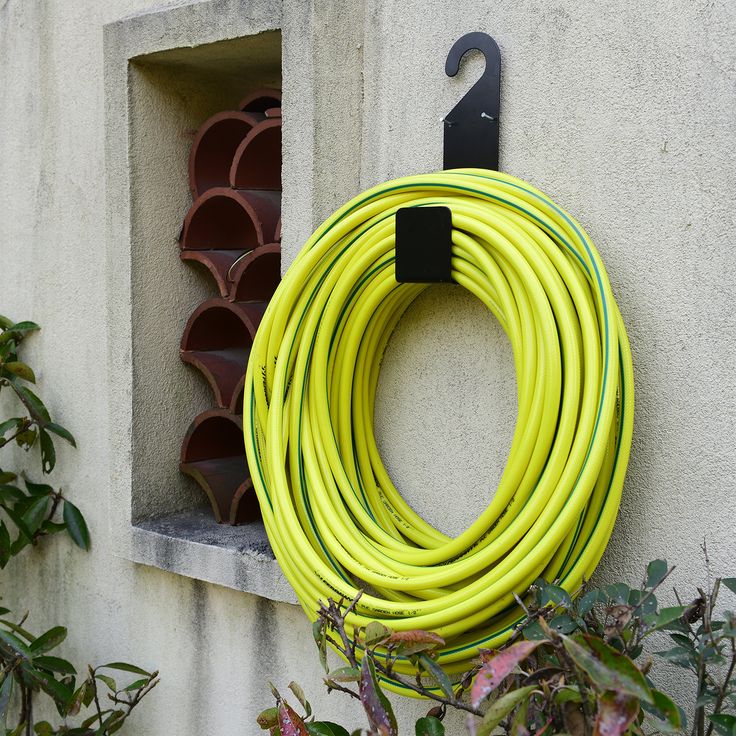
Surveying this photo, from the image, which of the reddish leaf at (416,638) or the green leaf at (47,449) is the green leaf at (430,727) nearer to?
the reddish leaf at (416,638)

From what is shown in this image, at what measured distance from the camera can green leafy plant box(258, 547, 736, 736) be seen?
1.18 meters

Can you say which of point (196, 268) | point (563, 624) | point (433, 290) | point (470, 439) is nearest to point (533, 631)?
point (563, 624)

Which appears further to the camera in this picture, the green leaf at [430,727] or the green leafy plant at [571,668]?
the green leaf at [430,727]

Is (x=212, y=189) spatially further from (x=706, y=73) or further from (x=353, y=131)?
(x=706, y=73)

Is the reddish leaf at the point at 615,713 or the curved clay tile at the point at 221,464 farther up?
the curved clay tile at the point at 221,464

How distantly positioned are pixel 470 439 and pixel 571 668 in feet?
2.46

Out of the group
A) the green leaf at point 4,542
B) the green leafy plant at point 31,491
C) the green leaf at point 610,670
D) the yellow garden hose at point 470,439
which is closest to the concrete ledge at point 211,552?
the yellow garden hose at point 470,439

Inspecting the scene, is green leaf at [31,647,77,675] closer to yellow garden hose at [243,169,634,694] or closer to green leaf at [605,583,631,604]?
yellow garden hose at [243,169,634,694]

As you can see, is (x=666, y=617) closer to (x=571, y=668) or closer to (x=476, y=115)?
(x=571, y=668)

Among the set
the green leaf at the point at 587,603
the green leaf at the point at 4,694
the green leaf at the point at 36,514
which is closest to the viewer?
the green leaf at the point at 587,603

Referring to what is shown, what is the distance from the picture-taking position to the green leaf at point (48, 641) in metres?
2.59

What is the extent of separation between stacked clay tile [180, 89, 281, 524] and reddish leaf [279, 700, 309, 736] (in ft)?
2.98

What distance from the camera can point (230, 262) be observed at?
2672 mm

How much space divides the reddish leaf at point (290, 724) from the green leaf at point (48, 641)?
1152mm
